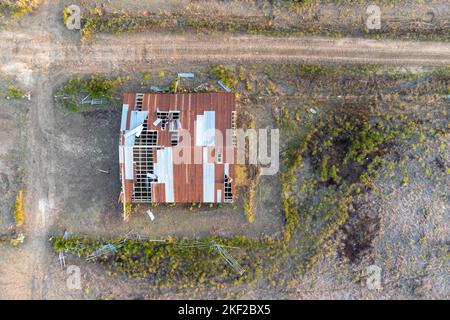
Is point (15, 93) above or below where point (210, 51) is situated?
below

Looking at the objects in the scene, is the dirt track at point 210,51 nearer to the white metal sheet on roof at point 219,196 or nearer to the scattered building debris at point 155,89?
the scattered building debris at point 155,89

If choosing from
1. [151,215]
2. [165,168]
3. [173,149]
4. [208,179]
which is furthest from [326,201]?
[151,215]

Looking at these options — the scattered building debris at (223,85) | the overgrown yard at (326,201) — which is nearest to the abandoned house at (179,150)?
the scattered building debris at (223,85)

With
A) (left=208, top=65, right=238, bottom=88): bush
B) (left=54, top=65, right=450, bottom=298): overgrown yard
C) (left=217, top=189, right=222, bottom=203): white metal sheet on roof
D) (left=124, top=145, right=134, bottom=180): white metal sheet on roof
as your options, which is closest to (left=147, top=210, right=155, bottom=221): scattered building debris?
(left=54, top=65, right=450, bottom=298): overgrown yard

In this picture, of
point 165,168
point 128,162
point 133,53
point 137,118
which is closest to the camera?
point 128,162

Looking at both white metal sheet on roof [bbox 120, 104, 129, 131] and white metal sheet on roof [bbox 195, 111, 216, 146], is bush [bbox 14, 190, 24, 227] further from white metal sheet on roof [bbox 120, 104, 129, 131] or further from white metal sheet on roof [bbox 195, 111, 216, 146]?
white metal sheet on roof [bbox 195, 111, 216, 146]

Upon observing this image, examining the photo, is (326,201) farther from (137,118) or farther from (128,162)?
(137,118)

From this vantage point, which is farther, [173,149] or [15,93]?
[15,93]

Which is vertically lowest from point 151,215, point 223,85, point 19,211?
point 151,215
